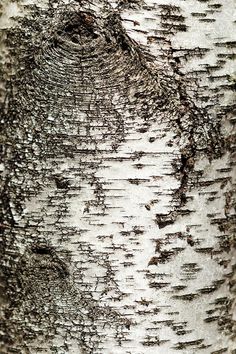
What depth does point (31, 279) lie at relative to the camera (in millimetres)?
1234

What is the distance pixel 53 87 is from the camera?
1.16m

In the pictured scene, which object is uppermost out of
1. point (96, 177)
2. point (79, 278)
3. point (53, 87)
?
point (53, 87)

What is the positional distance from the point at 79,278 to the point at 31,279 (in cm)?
8

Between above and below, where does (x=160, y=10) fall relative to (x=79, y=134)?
above

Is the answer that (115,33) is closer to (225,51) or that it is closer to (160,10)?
(160,10)

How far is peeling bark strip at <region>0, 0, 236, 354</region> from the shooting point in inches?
45.3

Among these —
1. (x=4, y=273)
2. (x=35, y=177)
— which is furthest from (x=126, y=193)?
(x=4, y=273)

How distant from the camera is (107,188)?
1171 mm

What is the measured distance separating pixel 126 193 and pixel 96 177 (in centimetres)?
5

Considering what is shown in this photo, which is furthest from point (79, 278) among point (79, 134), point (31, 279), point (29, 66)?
point (29, 66)

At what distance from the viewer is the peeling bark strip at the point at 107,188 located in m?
1.15

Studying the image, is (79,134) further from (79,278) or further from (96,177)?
(79,278)

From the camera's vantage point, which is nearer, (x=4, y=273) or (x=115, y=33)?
(x=115, y=33)

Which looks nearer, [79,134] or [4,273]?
[79,134]
